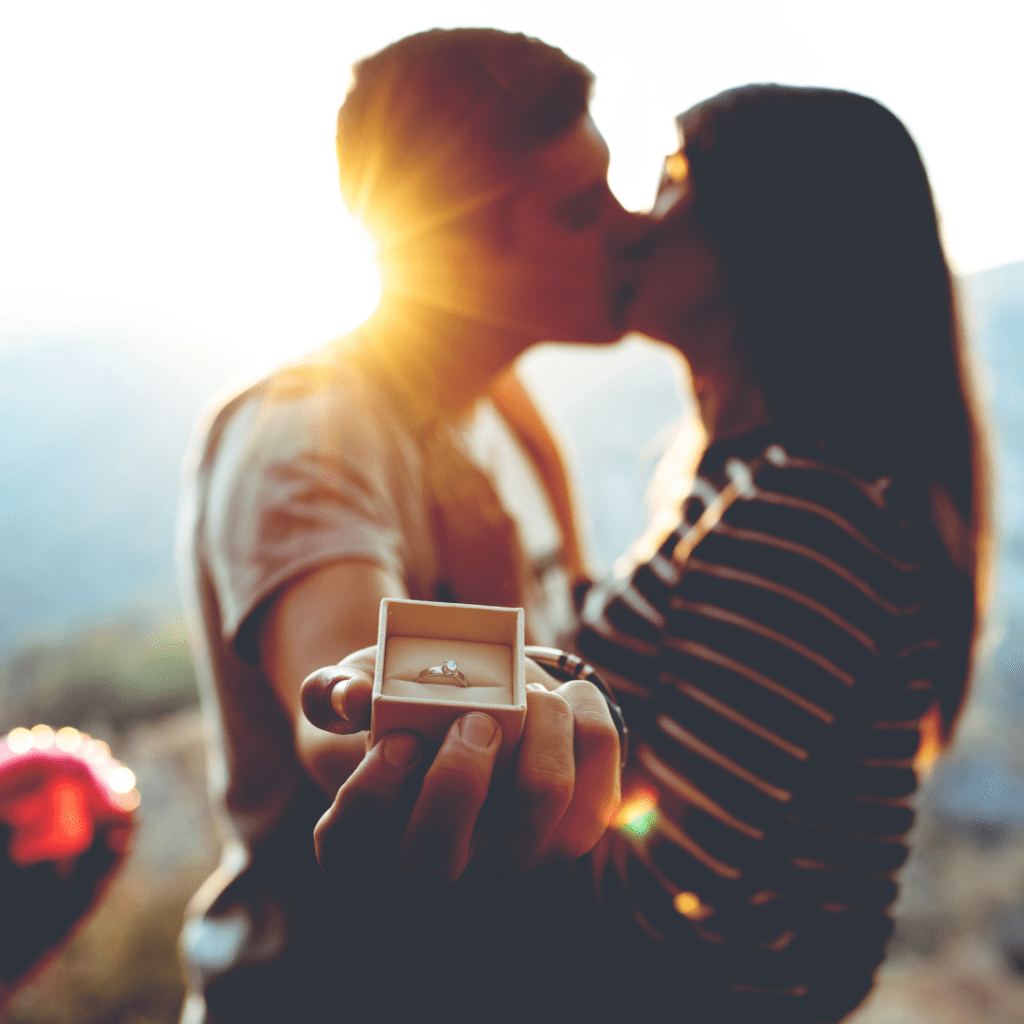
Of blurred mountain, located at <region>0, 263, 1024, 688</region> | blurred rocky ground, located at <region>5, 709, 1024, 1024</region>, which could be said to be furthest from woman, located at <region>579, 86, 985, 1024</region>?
blurred rocky ground, located at <region>5, 709, 1024, 1024</region>

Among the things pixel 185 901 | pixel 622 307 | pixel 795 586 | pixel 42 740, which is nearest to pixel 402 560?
pixel 795 586

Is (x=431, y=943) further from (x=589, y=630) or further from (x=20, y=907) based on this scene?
(x=20, y=907)

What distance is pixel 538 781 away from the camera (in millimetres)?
277

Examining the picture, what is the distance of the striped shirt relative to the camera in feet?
2.02

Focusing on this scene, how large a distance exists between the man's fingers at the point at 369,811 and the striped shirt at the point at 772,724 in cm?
30

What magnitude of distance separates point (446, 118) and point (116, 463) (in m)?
1.54

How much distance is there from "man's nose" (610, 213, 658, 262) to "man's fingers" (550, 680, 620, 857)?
87 cm

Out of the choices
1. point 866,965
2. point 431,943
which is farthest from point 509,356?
point 866,965

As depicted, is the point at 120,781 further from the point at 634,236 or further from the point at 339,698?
the point at 634,236

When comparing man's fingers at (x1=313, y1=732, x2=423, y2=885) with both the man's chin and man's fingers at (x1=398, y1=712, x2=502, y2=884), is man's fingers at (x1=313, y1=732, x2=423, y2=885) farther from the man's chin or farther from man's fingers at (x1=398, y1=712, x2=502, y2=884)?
the man's chin

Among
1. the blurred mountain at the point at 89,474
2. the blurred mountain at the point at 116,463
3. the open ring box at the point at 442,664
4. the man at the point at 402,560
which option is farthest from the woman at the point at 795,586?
the blurred mountain at the point at 89,474

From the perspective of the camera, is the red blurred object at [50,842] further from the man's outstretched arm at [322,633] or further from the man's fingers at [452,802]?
the man's fingers at [452,802]

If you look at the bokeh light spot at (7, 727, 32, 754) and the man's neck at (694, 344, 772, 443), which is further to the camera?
the bokeh light spot at (7, 727, 32, 754)

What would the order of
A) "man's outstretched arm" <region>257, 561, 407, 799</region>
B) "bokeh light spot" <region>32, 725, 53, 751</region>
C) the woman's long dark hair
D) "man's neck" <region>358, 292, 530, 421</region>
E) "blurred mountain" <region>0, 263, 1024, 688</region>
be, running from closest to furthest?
1. "man's outstretched arm" <region>257, 561, 407, 799</region>
2. the woman's long dark hair
3. "man's neck" <region>358, 292, 530, 421</region>
4. "bokeh light spot" <region>32, 725, 53, 751</region>
5. "blurred mountain" <region>0, 263, 1024, 688</region>
